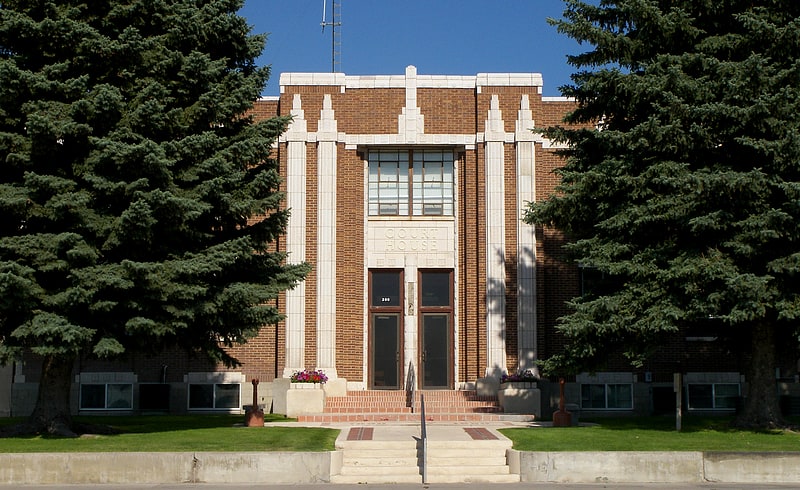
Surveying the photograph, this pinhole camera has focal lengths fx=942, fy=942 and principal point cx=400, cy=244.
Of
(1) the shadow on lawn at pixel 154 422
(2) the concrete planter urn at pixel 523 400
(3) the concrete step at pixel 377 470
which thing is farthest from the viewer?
(2) the concrete planter urn at pixel 523 400

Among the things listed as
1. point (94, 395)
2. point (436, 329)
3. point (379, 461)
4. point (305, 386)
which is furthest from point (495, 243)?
point (94, 395)

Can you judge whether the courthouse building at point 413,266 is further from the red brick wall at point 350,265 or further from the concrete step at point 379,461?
the concrete step at point 379,461

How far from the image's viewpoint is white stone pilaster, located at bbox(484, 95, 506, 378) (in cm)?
2670

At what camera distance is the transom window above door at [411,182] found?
2819cm

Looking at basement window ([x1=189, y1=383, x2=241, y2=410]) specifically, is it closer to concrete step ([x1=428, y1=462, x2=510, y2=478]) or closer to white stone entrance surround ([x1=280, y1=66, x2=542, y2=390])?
white stone entrance surround ([x1=280, y1=66, x2=542, y2=390])

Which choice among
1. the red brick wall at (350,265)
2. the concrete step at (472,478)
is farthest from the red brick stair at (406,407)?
the concrete step at (472,478)

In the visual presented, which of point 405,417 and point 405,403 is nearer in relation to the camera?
point 405,417

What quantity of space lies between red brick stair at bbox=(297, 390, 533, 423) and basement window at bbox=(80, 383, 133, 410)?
6026 mm

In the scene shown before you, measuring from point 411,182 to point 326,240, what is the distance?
3239 mm

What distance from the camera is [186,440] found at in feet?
57.1

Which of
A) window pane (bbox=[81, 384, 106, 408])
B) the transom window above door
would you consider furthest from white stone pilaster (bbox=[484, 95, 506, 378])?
window pane (bbox=[81, 384, 106, 408])

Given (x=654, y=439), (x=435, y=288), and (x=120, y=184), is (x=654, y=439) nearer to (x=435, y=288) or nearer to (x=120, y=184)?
(x=120, y=184)

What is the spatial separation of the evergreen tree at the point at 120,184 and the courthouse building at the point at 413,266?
25.9 ft

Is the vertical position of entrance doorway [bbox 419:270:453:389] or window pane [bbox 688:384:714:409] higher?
entrance doorway [bbox 419:270:453:389]
